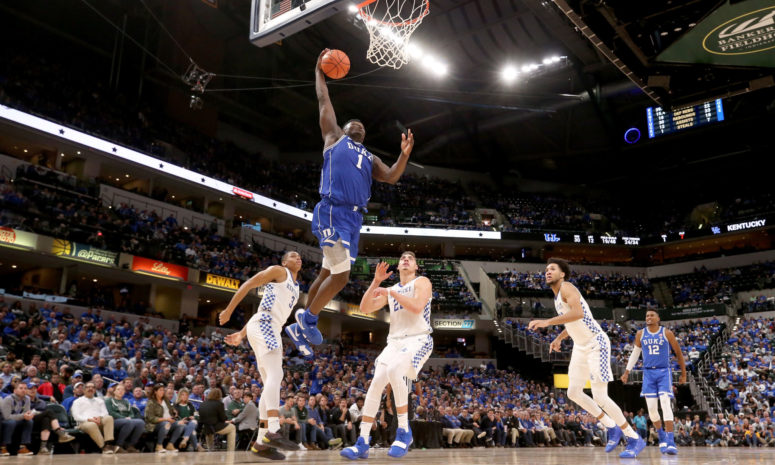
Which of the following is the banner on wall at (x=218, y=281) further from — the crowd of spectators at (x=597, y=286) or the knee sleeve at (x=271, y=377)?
the knee sleeve at (x=271, y=377)

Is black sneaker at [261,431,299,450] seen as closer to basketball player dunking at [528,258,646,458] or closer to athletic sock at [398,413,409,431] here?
athletic sock at [398,413,409,431]

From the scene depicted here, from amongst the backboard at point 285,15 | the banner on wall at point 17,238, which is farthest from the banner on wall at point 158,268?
the backboard at point 285,15

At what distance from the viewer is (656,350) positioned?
941cm

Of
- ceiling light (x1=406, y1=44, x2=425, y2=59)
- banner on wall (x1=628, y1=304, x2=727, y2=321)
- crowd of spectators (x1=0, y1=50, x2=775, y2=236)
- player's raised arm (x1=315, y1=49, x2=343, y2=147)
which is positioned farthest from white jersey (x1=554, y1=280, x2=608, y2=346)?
banner on wall (x1=628, y1=304, x2=727, y2=321)

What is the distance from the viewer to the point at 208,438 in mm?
10133

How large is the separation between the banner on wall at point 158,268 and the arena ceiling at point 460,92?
9.60m

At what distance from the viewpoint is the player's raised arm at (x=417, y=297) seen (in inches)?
217

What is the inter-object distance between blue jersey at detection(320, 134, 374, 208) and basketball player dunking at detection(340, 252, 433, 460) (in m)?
0.74

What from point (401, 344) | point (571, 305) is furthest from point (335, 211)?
point (571, 305)

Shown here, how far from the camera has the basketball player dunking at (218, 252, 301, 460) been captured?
5.21 m

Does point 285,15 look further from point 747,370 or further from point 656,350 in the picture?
point 747,370

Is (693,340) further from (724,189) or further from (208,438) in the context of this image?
(208,438)

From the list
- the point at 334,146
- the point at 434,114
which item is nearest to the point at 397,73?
the point at 434,114

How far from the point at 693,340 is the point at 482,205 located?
1772 cm
